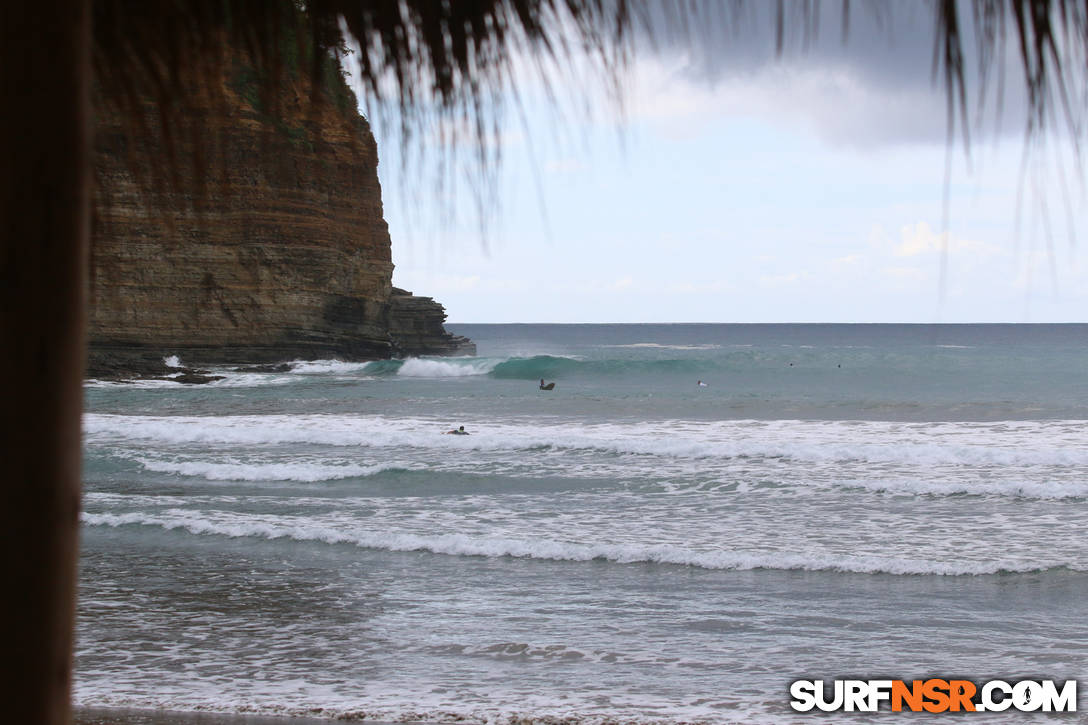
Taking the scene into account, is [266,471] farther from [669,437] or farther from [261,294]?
[261,294]

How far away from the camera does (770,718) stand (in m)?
4.94

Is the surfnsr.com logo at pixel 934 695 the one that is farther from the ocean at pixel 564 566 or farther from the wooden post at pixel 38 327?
the wooden post at pixel 38 327

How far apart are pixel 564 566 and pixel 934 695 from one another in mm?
3924

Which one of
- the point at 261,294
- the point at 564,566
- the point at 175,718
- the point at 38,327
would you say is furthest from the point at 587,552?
the point at 261,294

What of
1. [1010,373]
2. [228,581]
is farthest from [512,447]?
[1010,373]

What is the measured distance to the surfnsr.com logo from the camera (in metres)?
5.15

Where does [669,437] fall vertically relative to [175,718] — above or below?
above

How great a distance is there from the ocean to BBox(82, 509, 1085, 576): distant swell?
4 cm

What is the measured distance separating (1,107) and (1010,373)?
159 ft

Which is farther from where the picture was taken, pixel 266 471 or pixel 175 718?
pixel 266 471

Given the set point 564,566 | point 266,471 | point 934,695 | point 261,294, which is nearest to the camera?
point 934,695

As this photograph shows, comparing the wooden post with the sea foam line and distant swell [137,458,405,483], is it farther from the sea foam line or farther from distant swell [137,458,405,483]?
the sea foam line

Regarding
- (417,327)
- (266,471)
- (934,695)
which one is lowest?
(934,695)

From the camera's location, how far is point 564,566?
8.62 m
